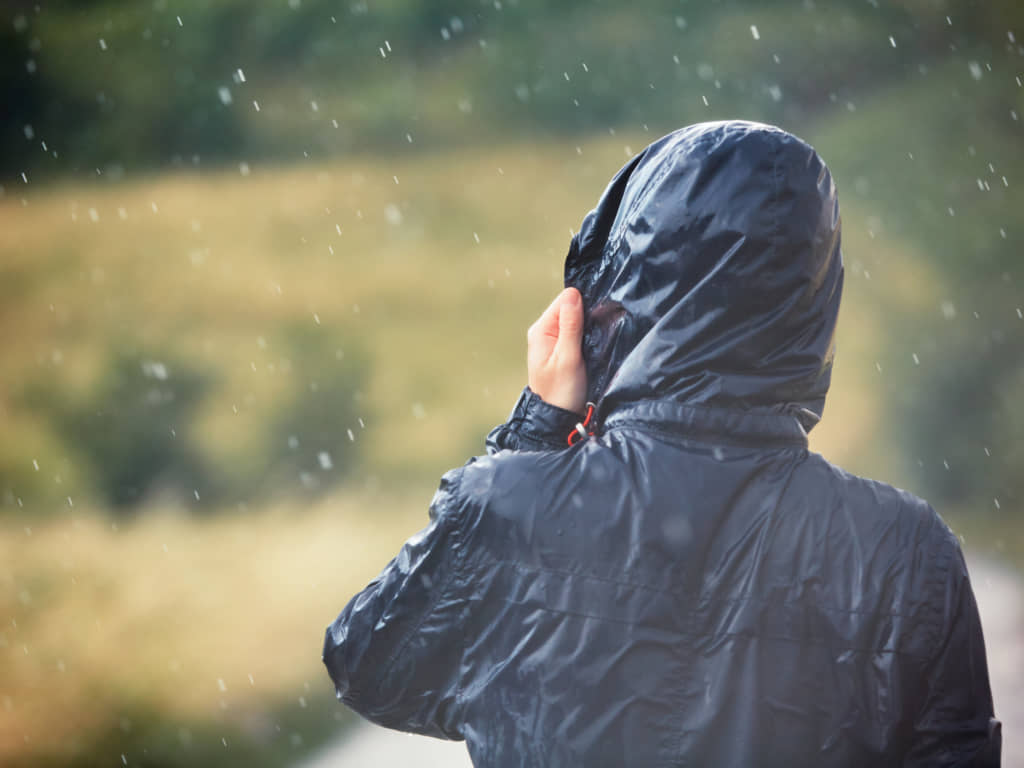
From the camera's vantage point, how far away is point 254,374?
9906mm

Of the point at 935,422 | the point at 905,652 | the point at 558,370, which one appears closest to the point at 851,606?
the point at 905,652

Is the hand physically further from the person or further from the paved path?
the paved path

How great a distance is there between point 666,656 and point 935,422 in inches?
355

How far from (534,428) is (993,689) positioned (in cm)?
723

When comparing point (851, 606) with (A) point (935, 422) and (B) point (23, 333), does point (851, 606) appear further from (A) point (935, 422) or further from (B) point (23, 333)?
(B) point (23, 333)

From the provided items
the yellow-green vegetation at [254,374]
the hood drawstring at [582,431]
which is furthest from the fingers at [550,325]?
the yellow-green vegetation at [254,374]

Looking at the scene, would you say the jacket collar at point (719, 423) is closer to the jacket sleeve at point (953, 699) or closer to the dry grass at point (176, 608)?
the jacket sleeve at point (953, 699)

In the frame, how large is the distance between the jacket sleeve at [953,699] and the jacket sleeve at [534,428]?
1.41 ft

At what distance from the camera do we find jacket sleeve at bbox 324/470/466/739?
983 millimetres

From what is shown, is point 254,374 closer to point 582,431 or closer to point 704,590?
point 582,431

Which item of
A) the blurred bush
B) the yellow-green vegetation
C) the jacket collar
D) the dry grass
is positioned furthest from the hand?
the blurred bush

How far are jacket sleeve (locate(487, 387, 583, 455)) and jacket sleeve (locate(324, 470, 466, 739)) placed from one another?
123 mm

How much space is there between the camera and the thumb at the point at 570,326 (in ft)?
3.63

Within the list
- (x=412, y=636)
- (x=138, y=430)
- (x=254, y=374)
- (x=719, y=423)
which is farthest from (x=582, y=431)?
(x=138, y=430)
